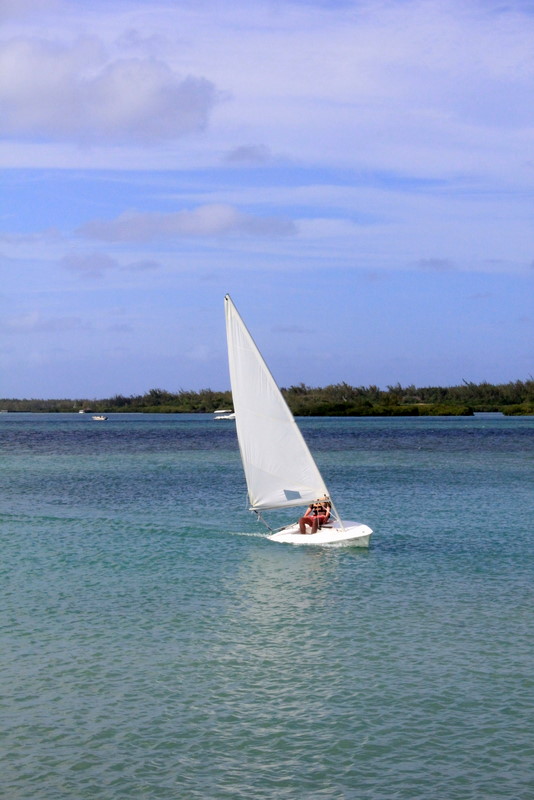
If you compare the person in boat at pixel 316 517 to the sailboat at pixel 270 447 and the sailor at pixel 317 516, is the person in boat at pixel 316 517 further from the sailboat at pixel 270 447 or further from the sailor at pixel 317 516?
the sailboat at pixel 270 447

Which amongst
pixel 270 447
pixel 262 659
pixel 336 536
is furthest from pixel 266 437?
pixel 262 659

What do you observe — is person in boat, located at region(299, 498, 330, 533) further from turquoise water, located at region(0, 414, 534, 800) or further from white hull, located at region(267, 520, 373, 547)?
turquoise water, located at region(0, 414, 534, 800)

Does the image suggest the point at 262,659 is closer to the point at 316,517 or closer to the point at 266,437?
the point at 316,517

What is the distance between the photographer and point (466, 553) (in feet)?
99.1

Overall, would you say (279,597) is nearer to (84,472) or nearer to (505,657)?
(505,657)

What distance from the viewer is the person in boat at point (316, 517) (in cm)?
3109

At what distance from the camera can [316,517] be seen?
31.2 meters

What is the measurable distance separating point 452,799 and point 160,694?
19.2 feet

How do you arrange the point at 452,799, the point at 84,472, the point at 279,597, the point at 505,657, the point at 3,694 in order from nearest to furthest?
1. the point at 452,799
2. the point at 3,694
3. the point at 505,657
4. the point at 279,597
5. the point at 84,472

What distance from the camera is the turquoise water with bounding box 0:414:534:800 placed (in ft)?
42.9

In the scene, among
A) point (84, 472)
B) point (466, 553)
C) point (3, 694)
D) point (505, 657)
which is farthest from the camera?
point (84, 472)

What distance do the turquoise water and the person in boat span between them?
955 millimetres

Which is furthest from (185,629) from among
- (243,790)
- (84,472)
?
(84,472)

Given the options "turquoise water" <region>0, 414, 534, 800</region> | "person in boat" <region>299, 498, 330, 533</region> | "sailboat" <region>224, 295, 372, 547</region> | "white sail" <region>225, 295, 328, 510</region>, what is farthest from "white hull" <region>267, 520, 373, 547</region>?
"white sail" <region>225, 295, 328, 510</region>
